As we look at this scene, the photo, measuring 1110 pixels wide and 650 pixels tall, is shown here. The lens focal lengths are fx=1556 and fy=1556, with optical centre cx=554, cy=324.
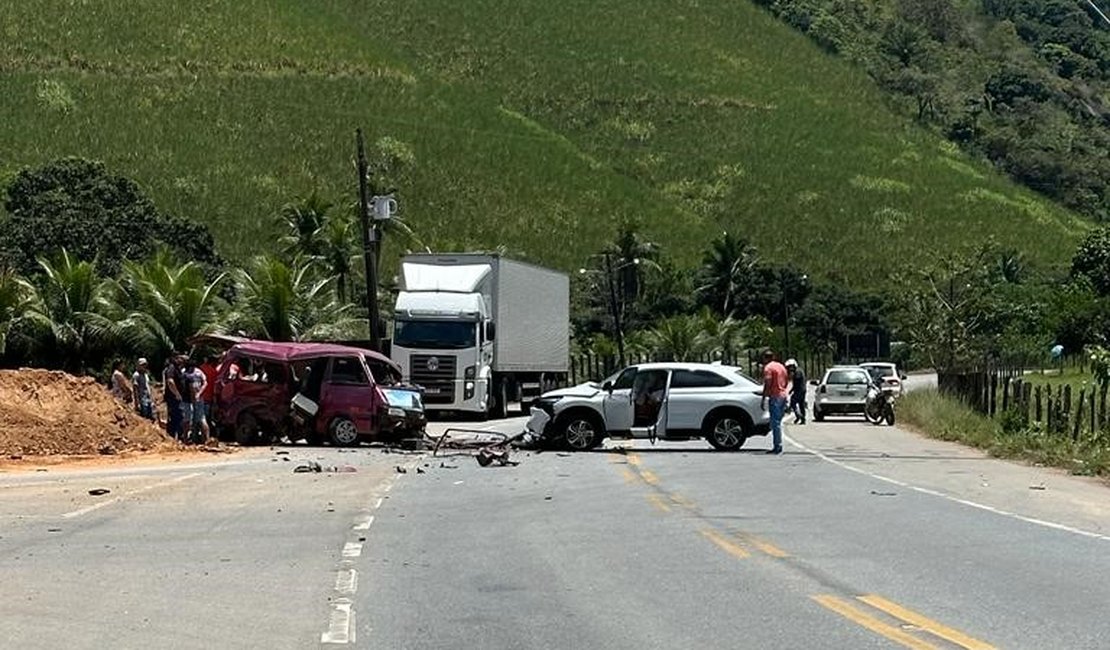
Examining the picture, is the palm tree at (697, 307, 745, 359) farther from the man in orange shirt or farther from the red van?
the man in orange shirt

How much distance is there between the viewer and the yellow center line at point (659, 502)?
17.7 m

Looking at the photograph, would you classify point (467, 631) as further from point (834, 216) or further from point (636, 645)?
point (834, 216)

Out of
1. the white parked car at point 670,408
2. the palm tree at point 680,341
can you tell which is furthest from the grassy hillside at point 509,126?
the white parked car at point 670,408

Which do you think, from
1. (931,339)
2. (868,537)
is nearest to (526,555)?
(868,537)

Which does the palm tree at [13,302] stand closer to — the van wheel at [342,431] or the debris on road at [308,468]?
the van wheel at [342,431]

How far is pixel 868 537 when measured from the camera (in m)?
14.9

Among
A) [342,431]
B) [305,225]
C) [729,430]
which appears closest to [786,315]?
[305,225]

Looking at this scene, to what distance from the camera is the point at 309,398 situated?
30156mm

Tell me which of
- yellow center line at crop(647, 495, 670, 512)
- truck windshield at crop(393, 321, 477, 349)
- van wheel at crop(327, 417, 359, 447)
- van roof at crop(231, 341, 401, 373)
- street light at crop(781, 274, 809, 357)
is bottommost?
yellow center line at crop(647, 495, 670, 512)

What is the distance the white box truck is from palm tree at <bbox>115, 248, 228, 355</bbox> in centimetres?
726

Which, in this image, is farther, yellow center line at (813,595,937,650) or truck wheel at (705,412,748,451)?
truck wheel at (705,412,748,451)

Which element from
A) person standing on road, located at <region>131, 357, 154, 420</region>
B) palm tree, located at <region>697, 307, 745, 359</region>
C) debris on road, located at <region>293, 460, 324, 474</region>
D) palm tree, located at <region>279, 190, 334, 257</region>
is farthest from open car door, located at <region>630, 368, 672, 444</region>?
palm tree, located at <region>697, 307, 745, 359</region>

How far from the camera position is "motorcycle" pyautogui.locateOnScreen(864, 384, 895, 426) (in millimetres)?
41031

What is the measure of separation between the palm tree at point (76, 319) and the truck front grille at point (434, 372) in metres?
10.5
